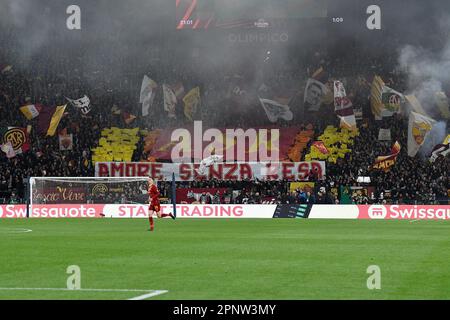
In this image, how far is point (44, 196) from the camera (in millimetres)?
49844

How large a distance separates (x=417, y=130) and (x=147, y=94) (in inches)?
831

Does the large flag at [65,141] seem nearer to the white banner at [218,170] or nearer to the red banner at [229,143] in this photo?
the white banner at [218,170]

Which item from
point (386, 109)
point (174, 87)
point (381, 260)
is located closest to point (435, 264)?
point (381, 260)

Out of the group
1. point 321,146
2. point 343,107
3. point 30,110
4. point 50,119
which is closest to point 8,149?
point 30,110

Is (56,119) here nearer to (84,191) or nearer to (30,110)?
(30,110)

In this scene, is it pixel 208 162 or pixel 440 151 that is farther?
pixel 208 162

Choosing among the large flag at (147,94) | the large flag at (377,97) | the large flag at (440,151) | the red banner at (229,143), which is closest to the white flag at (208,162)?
the red banner at (229,143)

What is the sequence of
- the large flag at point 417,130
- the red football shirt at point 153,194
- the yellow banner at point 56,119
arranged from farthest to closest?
the yellow banner at point 56,119 < the large flag at point 417,130 < the red football shirt at point 153,194

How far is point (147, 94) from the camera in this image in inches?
2542

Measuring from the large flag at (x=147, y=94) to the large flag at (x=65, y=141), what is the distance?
632cm

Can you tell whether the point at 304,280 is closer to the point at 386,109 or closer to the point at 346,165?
the point at 346,165

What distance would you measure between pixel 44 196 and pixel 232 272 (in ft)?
119

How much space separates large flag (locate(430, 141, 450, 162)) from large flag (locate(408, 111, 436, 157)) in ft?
4.48

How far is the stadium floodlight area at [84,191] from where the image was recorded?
49844mm
